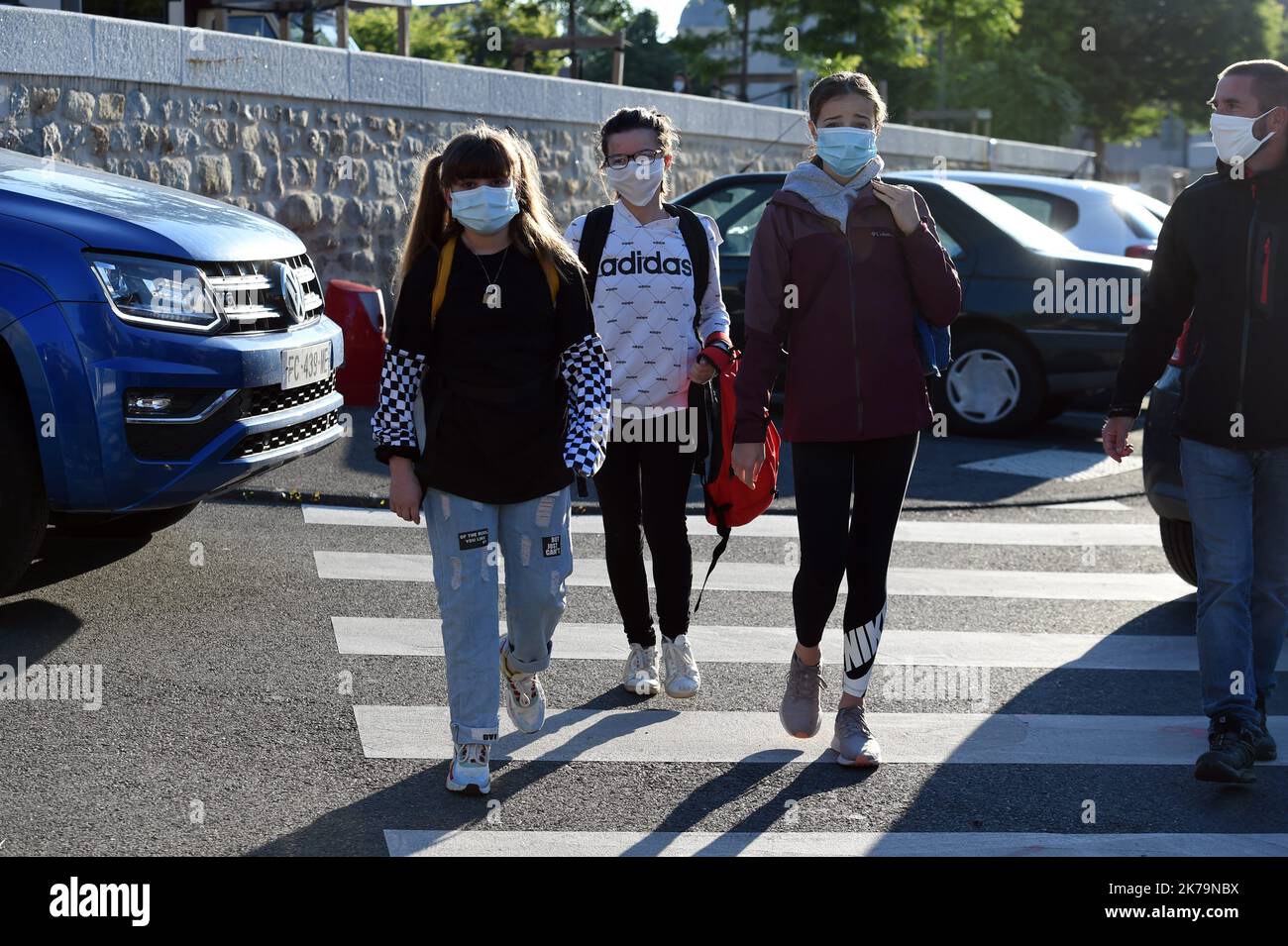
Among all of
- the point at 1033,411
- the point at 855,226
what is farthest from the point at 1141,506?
the point at 855,226

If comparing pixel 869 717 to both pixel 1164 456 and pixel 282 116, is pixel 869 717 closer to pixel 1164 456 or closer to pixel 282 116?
pixel 1164 456

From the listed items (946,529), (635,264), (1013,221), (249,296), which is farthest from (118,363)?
(1013,221)

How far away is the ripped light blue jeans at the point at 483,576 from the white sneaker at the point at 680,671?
0.97 meters

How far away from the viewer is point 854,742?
192 inches

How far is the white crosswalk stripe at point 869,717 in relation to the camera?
4234 mm

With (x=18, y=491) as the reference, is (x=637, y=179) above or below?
above

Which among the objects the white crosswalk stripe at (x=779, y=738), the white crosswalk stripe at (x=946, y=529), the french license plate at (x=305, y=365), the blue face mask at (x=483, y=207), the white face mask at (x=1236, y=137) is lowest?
the white crosswalk stripe at (x=946, y=529)

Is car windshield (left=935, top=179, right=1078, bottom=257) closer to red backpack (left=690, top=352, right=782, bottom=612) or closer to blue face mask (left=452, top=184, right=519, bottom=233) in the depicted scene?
red backpack (left=690, top=352, right=782, bottom=612)

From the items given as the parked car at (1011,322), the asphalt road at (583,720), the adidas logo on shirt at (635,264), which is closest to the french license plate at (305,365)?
the asphalt road at (583,720)

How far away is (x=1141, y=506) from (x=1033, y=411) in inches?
81.3

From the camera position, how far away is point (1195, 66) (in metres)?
53.9

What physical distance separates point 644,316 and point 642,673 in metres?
1.17

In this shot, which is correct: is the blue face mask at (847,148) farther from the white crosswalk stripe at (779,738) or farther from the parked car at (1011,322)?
the parked car at (1011,322)

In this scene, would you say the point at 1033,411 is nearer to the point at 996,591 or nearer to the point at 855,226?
the point at 996,591
